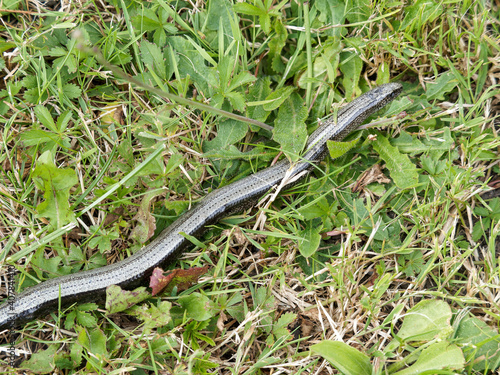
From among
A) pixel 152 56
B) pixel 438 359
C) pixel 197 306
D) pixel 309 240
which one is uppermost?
pixel 152 56

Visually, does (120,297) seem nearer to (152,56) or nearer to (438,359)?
(152,56)

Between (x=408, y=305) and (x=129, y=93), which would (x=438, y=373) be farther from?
(x=129, y=93)

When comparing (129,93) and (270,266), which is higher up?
(129,93)

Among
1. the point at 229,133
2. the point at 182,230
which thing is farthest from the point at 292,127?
the point at 182,230

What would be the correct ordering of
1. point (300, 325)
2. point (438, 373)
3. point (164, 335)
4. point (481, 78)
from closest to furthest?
point (438, 373) → point (164, 335) → point (300, 325) → point (481, 78)

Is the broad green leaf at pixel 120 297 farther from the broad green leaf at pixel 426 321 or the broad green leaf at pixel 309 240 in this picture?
the broad green leaf at pixel 426 321

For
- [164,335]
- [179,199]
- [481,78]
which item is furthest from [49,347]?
[481,78]
